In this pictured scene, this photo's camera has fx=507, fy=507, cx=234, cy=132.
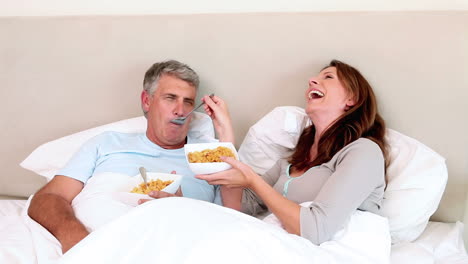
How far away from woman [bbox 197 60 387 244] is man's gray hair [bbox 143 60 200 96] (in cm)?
44

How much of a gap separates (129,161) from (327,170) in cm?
70

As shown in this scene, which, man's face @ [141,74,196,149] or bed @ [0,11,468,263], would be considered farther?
man's face @ [141,74,196,149]

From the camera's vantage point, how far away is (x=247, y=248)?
3.46 feet

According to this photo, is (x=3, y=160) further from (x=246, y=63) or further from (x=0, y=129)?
A: (x=246, y=63)

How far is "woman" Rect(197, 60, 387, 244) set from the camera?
131 cm

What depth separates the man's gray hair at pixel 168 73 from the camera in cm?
186

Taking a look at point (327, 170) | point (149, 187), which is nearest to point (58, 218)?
point (149, 187)

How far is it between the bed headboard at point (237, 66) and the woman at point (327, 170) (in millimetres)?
153

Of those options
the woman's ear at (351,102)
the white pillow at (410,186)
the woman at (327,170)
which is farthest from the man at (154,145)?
the white pillow at (410,186)

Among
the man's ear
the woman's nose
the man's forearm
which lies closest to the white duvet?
the man's forearm

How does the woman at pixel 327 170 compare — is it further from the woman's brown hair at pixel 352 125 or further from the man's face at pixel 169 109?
the man's face at pixel 169 109

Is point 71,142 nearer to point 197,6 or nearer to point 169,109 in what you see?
point 169,109

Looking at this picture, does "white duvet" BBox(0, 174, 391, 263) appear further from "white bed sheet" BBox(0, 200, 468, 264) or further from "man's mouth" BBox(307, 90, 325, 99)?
"man's mouth" BBox(307, 90, 325, 99)

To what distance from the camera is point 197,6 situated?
6.59 feet
